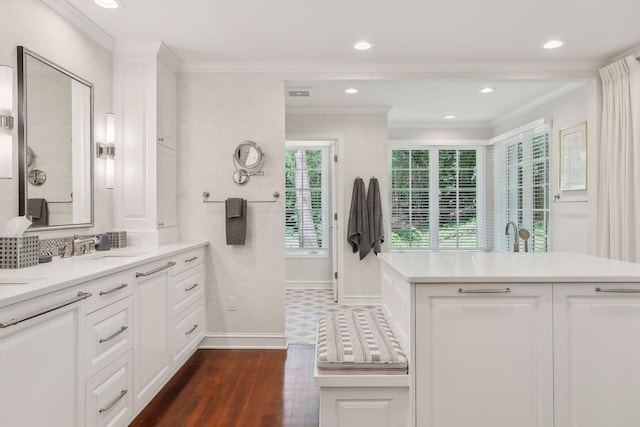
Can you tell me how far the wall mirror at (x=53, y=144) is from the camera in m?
2.23

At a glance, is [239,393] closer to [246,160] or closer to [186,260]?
[186,260]

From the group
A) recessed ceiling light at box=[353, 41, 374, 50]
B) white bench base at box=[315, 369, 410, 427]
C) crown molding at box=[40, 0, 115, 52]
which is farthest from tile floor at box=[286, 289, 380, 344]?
crown molding at box=[40, 0, 115, 52]

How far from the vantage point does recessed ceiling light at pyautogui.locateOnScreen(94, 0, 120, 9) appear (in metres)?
2.49

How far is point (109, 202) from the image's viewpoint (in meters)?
3.08

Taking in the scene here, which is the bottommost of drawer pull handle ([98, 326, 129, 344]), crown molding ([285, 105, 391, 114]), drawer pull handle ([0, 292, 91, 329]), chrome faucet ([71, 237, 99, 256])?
drawer pull handle ([98, 326, 129, 344])

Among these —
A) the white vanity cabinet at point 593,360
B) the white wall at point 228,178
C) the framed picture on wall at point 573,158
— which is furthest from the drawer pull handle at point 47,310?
the framed picture on wall at point 573,158

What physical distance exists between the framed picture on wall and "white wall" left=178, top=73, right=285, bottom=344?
117 inches

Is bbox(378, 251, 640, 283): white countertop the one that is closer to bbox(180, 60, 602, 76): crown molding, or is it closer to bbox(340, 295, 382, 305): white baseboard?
bbox(180, 60, 602, 76): crown molding

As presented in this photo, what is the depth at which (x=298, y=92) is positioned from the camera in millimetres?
4277

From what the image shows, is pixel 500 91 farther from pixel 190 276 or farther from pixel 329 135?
pixel 190 276

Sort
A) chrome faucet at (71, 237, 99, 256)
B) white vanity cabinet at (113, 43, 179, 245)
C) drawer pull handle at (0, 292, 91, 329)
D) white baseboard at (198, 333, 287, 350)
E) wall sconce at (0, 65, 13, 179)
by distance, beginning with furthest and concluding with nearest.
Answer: white baseboard at (198, 333, 287, 350) → white vanity cabinet at (113, 43, 179, 245) → chrome faucet at (71, 237, 99, 256) → wall sconce at (0, 65, 13, 179) → drawer pull handle at (0, 292, 91, 329)

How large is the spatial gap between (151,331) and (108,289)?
0.60 meters

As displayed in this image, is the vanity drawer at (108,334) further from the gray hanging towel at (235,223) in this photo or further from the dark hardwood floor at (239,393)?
the gray hanging towel at (235,223)

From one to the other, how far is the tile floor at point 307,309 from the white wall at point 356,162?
27cm
